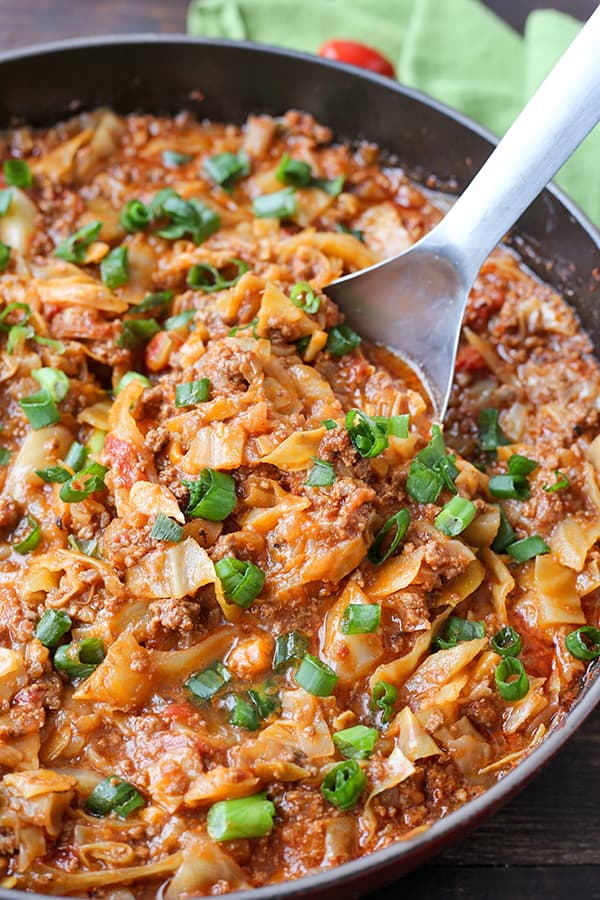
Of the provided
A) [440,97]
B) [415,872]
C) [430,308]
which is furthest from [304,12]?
[415,872]

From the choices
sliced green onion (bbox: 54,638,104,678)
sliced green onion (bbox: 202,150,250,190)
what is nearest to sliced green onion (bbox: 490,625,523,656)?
sliced green onion (bbox: 54,638,104,678)

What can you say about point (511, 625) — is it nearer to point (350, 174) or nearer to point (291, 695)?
point (291, 695)

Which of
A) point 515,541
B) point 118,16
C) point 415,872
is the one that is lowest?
point 415,872

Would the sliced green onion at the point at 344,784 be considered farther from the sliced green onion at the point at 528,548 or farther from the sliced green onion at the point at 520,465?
the sliced green onion at the point at 520,465

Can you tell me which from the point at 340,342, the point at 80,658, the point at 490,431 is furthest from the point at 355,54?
the point at 80,658

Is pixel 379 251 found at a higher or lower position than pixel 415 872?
higher

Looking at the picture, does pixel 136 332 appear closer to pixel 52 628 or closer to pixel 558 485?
pixel 52 628

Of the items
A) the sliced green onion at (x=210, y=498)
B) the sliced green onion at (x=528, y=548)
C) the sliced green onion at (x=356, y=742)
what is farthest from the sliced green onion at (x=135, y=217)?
the sliced green onion at (x=356, y=742)
